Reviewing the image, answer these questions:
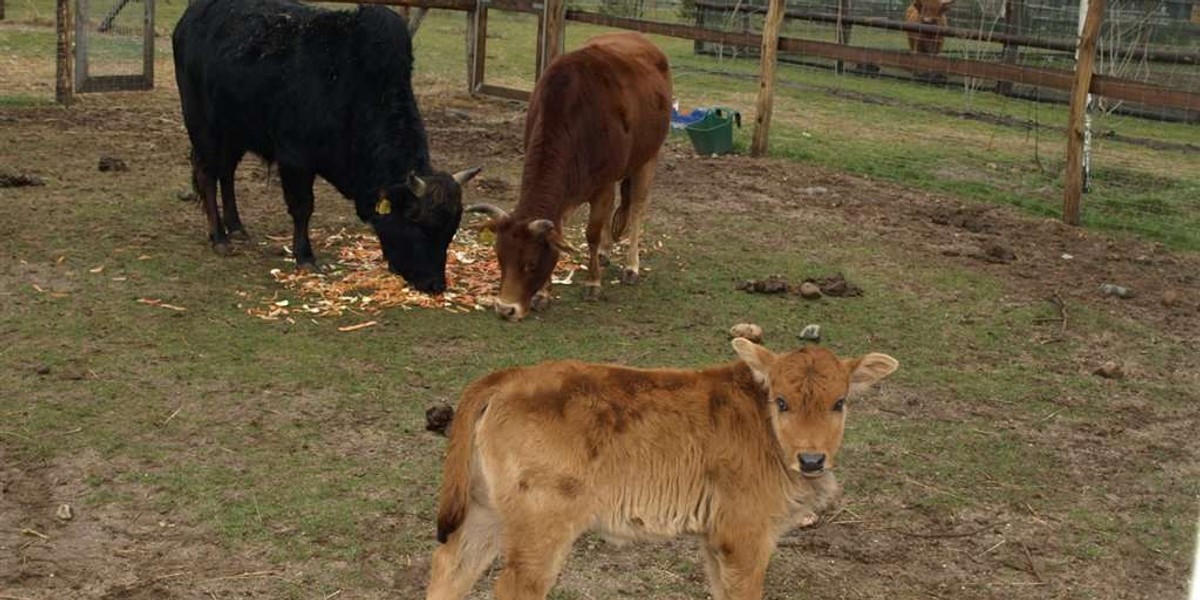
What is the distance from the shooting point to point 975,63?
12117 mm

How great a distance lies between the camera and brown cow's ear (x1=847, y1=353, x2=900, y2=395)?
14.4 ft

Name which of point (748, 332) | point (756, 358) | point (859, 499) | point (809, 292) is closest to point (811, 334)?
point (748, 332)

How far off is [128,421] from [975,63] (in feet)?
28.9

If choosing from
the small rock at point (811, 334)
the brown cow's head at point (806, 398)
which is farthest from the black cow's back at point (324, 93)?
the brown cow's head at point (806, 398)

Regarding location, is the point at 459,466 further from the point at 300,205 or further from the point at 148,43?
the point at 148,43

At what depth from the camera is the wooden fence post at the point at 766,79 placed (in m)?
13.4

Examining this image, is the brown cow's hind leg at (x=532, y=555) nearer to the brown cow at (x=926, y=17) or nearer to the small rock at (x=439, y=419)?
the small rock at (x=439, y=419)

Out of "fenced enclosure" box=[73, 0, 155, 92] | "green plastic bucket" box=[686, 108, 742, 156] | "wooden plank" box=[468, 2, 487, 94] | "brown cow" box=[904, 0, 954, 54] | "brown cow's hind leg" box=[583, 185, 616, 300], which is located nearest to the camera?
"brown cow's hind leg" box=[583, 185, 616, 300]

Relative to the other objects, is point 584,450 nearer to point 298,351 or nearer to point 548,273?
point 298,351

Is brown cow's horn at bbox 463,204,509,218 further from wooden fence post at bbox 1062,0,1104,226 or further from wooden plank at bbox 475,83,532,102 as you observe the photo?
wooden plank at bbox 475,83,532,102

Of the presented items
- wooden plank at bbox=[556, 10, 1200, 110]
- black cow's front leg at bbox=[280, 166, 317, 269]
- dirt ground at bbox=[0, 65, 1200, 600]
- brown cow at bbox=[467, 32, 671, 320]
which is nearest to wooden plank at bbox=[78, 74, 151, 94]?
dirt ground at bbox=[0, 65, 1200, 600]

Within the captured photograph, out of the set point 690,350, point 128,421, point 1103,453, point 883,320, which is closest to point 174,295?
point 128,421

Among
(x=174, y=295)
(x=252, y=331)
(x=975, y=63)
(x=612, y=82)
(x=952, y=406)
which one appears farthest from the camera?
(x=975, y=63)

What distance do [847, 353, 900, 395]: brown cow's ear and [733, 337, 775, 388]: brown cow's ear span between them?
282 mm
